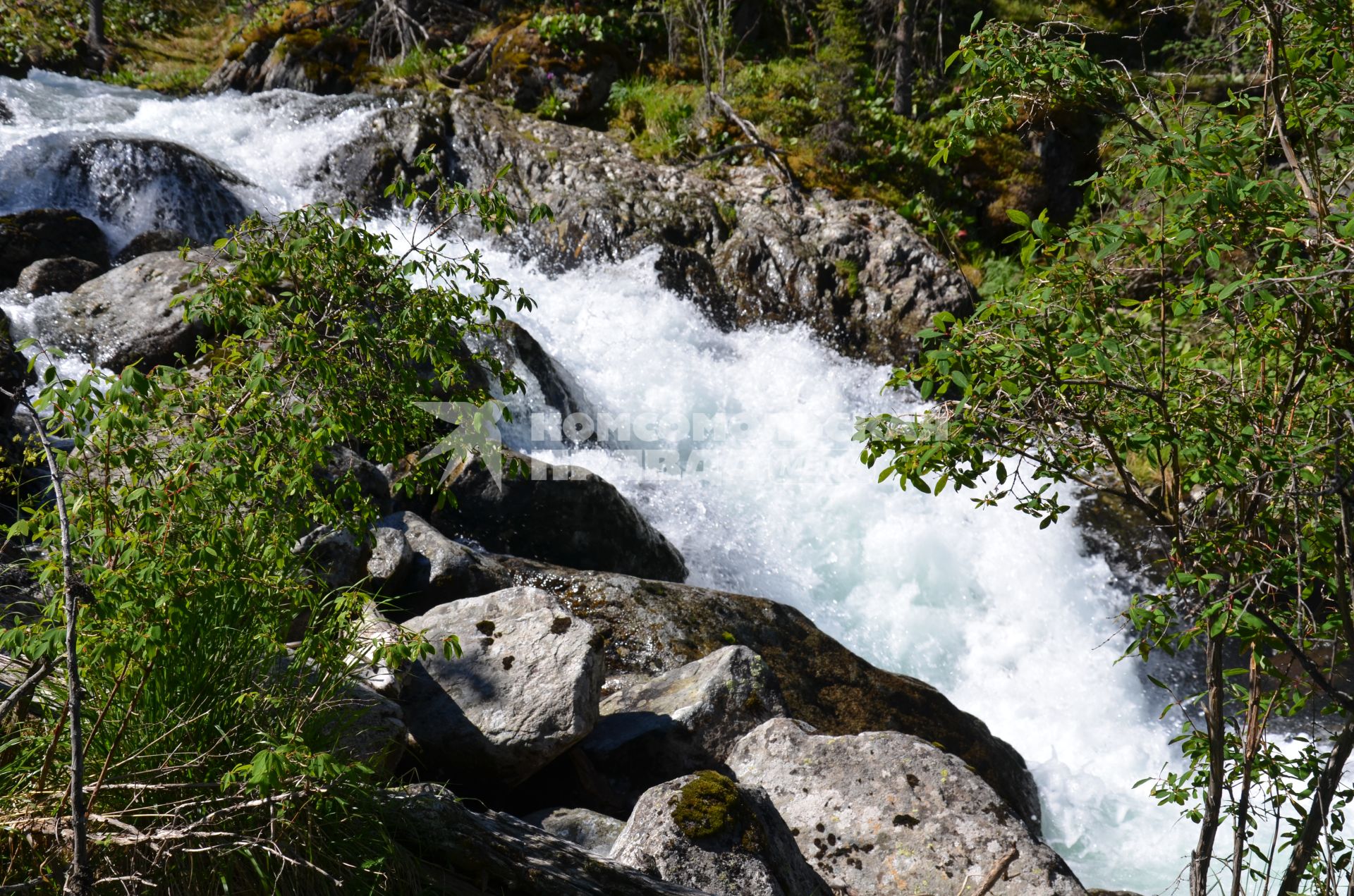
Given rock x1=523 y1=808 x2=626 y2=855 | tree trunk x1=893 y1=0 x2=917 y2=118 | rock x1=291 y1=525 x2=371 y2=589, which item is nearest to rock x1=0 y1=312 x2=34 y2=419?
rock x1=291 y1=525 x2=371 y2=589

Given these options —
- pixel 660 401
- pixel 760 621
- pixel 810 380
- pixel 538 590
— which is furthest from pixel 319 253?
pixel 810 380

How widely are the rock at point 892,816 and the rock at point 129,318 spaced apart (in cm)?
599

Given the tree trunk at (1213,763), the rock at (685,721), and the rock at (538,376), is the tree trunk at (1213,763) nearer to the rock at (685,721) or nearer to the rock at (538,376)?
the rock at (685,721)

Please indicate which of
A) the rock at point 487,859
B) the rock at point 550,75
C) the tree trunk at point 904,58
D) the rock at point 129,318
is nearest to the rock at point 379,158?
the rock at point 550,75

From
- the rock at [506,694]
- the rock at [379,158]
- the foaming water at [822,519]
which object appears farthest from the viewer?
the rock at [379,158]

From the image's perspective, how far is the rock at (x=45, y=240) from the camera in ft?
32.1

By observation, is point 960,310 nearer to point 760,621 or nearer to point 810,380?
point 810,380

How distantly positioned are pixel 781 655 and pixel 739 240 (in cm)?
858

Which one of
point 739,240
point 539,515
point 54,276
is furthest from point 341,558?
point 739,240

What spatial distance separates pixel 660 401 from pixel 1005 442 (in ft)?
28.6

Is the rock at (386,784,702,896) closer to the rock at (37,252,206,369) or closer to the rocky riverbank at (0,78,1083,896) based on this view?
the rocky riverbank at (0,78,1083,896)

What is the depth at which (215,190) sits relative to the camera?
12.1m

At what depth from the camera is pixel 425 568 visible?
6.05m

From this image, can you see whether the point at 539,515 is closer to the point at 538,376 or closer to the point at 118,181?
the point at 538,376
